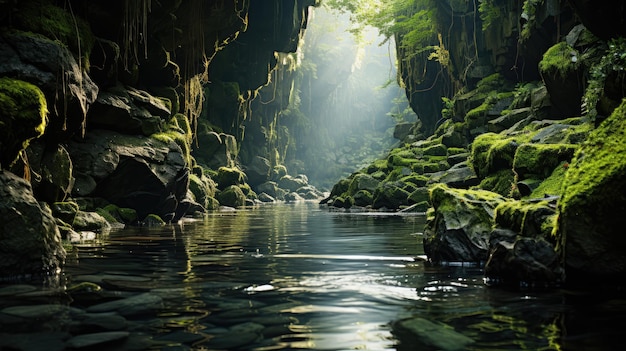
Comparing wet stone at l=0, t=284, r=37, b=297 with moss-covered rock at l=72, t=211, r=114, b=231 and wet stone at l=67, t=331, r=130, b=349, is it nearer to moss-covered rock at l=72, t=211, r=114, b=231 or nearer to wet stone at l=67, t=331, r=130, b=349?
wet stone at l=67, t=331, r=130, b=349

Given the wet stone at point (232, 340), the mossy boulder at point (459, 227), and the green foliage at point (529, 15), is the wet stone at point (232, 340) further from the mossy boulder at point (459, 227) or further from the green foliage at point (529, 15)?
the green foliage at point (529, 15)

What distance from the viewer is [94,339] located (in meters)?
3.46

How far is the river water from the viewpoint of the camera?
348 centimetres

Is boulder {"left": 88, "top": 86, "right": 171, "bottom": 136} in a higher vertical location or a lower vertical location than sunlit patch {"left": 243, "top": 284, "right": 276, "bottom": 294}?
higher

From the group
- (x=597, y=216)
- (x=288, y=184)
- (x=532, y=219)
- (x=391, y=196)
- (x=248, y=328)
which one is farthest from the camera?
(x=288, y=184)

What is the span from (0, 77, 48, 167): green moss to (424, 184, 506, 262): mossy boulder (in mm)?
6040

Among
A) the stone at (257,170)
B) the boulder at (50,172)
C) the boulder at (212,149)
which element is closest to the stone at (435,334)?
the boulder at (50,172)

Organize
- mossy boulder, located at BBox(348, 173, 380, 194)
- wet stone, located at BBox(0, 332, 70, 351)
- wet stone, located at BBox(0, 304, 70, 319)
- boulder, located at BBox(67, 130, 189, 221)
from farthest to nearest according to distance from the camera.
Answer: mossy boulder, located at BBox(348, 173, 380, 194) < boulder, located at BBox(67, 130, 189, 221) < wet stone, located at BBox(0, 304, 70, 319) < wet stone, located at BBox(0, 332, 70, 351)

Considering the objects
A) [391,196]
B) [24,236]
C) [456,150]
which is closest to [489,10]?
[456,150]

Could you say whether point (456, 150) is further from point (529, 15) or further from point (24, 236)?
point (24, 236)

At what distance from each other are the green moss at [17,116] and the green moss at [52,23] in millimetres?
2735

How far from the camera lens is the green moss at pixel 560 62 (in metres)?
16.5

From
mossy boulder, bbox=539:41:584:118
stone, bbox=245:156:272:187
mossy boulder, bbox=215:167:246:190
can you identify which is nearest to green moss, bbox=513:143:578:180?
mossy boulder, bbox=539:41:584:118

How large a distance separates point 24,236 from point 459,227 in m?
5.61
